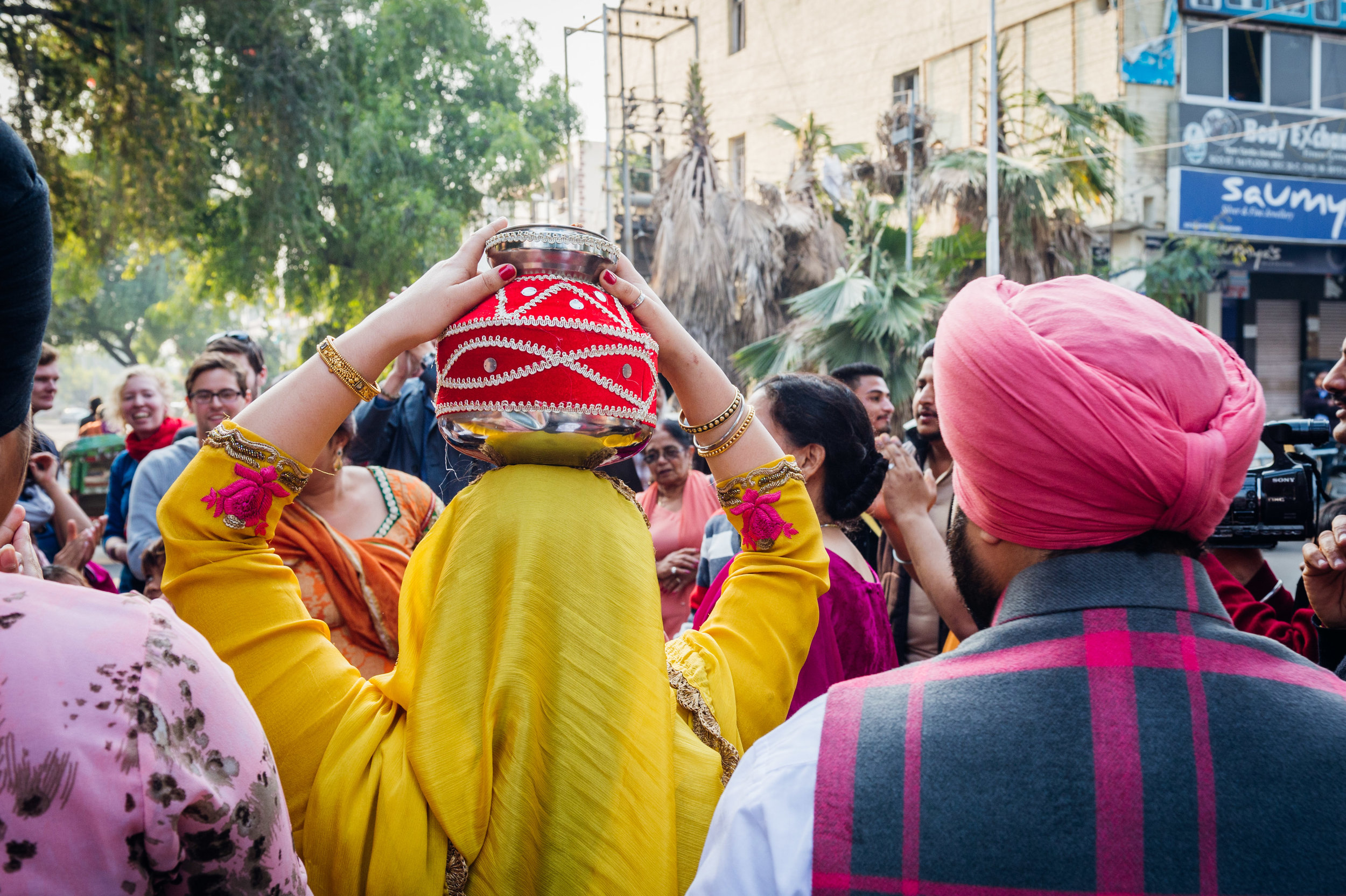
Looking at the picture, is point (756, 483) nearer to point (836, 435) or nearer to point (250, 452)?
point (250, 452)

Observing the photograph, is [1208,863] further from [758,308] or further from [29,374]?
[758,308]

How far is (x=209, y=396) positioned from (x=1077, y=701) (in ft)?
13.2

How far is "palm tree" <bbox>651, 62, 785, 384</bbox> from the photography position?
526 inches

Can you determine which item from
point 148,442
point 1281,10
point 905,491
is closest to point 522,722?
point 905,491

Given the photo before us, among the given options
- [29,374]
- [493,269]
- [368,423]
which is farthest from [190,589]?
[368,423]

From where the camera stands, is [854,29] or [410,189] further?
[854,29]

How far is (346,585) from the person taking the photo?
287cm

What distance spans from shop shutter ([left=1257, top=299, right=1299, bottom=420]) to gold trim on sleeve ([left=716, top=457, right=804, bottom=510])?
2025cm

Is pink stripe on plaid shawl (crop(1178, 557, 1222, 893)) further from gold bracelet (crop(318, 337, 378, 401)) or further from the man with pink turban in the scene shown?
gold bracelet (crop(318, 337, 378, 401))

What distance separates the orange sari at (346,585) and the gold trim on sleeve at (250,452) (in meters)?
1.37

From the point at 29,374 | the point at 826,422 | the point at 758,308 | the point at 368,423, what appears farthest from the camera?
the point at 758,308

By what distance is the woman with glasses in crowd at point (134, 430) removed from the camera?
16.4 ft

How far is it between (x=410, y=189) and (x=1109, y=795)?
1393 cm

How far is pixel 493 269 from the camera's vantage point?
153cm
